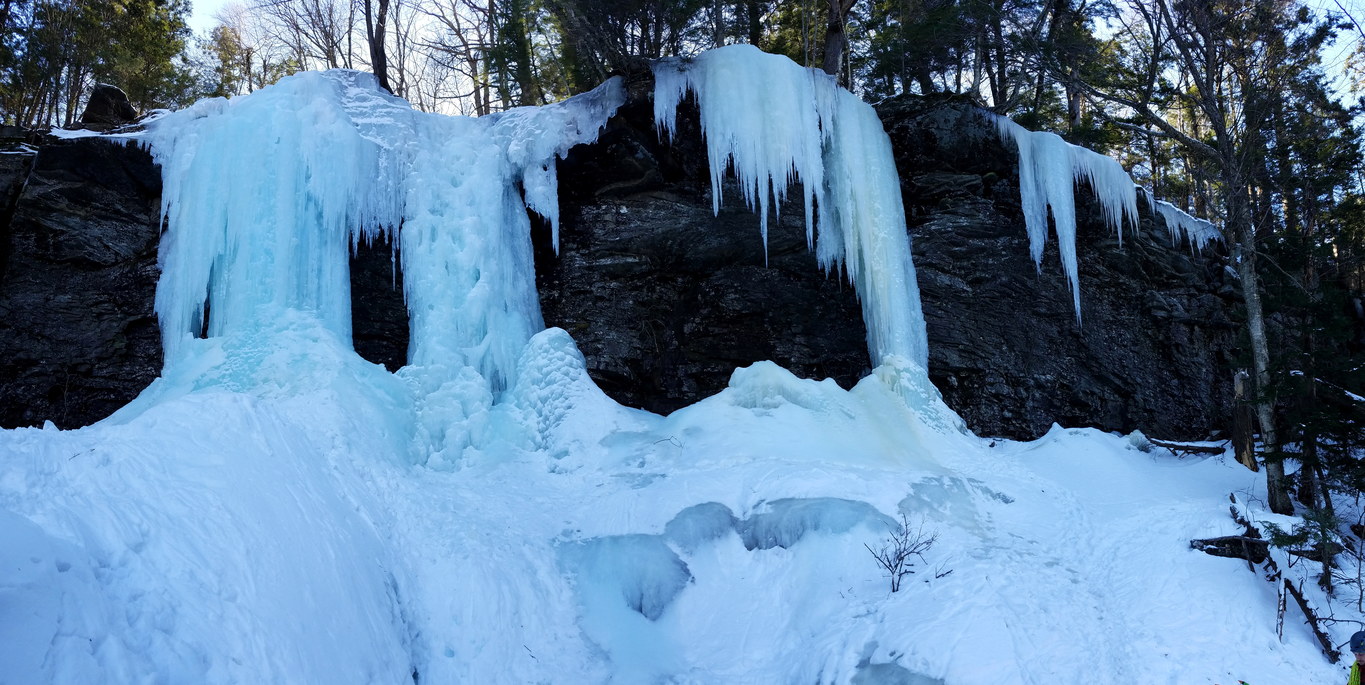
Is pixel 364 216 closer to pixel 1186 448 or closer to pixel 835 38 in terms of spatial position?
pixel 835 38

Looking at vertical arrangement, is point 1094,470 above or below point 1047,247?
below

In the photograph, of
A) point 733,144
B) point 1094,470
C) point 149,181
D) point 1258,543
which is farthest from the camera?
point 733,144

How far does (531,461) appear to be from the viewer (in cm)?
898

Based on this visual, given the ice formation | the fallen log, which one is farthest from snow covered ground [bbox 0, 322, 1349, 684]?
the ice formation

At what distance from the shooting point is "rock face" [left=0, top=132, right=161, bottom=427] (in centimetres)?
980

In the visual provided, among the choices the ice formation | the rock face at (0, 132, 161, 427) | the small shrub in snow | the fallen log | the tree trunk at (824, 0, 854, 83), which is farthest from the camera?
the tree trunk at (824, 0, 854, 83)

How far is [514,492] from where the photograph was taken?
827 cm

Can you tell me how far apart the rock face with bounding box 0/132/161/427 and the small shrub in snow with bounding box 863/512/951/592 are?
917 centimetres

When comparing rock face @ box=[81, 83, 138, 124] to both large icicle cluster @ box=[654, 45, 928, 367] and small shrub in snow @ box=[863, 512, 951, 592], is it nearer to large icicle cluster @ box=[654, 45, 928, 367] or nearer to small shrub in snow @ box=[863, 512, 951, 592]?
large icicle cluster @ box=[654, 45, 928, 367]

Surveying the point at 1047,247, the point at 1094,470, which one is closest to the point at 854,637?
the point at 1094,470

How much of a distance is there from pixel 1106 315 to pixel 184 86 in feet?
64.2

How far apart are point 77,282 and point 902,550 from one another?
403 inches

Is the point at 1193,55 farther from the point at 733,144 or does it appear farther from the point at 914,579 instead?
the point at 914,579

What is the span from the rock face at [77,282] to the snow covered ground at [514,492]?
1.82 feet
